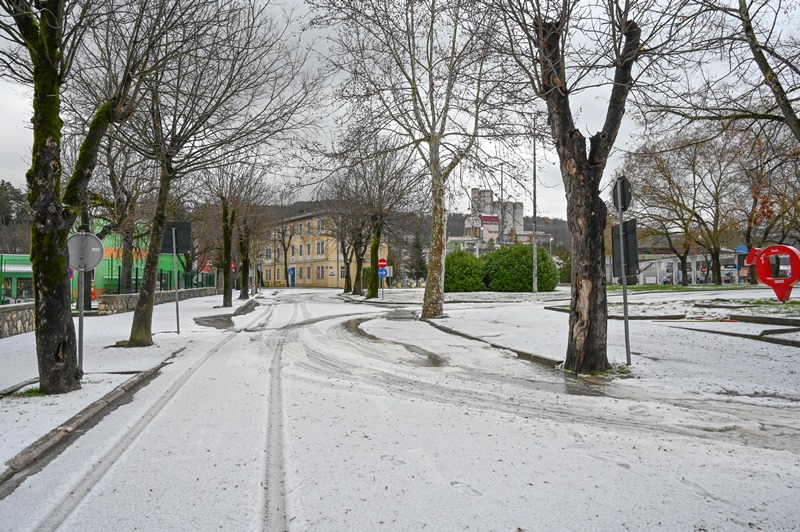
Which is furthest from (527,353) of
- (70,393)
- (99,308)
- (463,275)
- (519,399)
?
(463,275)

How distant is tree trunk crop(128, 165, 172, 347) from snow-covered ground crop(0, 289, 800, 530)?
6.85 ft

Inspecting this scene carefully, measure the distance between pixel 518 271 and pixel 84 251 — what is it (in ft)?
113

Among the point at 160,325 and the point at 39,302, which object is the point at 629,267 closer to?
the point at 39,302

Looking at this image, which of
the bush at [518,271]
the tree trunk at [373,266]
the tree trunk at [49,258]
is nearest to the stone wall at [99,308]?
the tree trunk at [49,258]

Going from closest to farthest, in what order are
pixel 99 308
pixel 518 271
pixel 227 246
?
pixel 99 308
pixel 227 246
pixel 518 271

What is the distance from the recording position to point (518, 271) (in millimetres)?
40062

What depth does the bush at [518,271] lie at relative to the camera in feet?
131

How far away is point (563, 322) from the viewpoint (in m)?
15.7

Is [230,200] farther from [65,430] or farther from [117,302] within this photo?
[65,430]

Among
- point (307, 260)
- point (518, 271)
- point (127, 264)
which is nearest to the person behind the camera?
point (127, 264)

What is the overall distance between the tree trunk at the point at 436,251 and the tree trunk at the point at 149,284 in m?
9.30

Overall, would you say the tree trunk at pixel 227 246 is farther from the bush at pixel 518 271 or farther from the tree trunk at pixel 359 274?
the bush at pixel 518 271

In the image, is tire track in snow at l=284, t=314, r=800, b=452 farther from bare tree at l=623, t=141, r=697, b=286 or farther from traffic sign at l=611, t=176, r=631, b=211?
bare tree at l=623, t=141, r=697, b=286

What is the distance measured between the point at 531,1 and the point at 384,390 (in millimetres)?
6139
